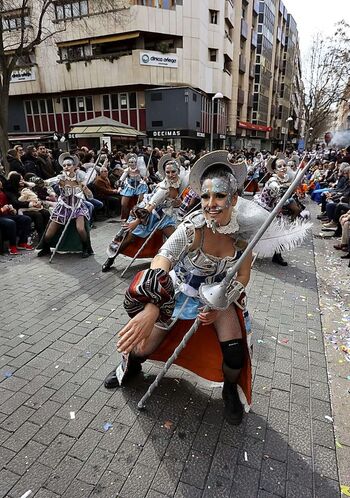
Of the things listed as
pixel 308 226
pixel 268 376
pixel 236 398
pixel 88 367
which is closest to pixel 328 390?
pixel 268 376

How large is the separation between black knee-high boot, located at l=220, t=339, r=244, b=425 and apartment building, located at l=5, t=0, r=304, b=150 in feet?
73.3

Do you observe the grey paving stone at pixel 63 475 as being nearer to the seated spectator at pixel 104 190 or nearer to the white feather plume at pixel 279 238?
the white feather plume at pixel 279 238

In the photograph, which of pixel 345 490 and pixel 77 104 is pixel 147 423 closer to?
pixel 345 490

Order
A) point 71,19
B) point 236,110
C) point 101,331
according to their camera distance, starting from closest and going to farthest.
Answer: point 101,331, point 71,19, point 236,110

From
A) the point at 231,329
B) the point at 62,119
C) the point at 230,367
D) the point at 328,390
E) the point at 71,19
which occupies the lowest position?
the point at 328,390

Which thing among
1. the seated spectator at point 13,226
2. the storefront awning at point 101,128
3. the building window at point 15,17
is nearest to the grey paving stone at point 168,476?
the seated spectator at point 13,226

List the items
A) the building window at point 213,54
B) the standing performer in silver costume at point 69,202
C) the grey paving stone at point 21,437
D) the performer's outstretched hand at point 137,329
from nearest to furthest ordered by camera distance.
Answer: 1. the performer's outstretched hand at point 137,329
2. the grey paving stone at point 21,437
3. the standing performer in silver costume at point 69,202
4. the building window at point 213,54

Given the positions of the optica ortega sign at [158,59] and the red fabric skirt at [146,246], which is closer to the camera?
the red fabric skirt at [146,246]

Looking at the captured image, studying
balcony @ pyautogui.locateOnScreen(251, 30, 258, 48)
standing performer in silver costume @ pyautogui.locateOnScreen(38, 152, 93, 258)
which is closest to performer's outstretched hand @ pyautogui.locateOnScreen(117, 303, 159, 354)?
standing performer in silver costume @ pyautogui.locateOnScreen(38, 152, 93, 258)

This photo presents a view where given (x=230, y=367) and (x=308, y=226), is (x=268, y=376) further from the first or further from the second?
(x=308, y=226)

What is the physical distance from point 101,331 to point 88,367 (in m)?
0.67

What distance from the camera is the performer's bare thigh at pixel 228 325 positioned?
2393 millimetres

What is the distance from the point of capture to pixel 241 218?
8.16 ft

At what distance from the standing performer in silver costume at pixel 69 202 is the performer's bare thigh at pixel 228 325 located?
14.9 ft
